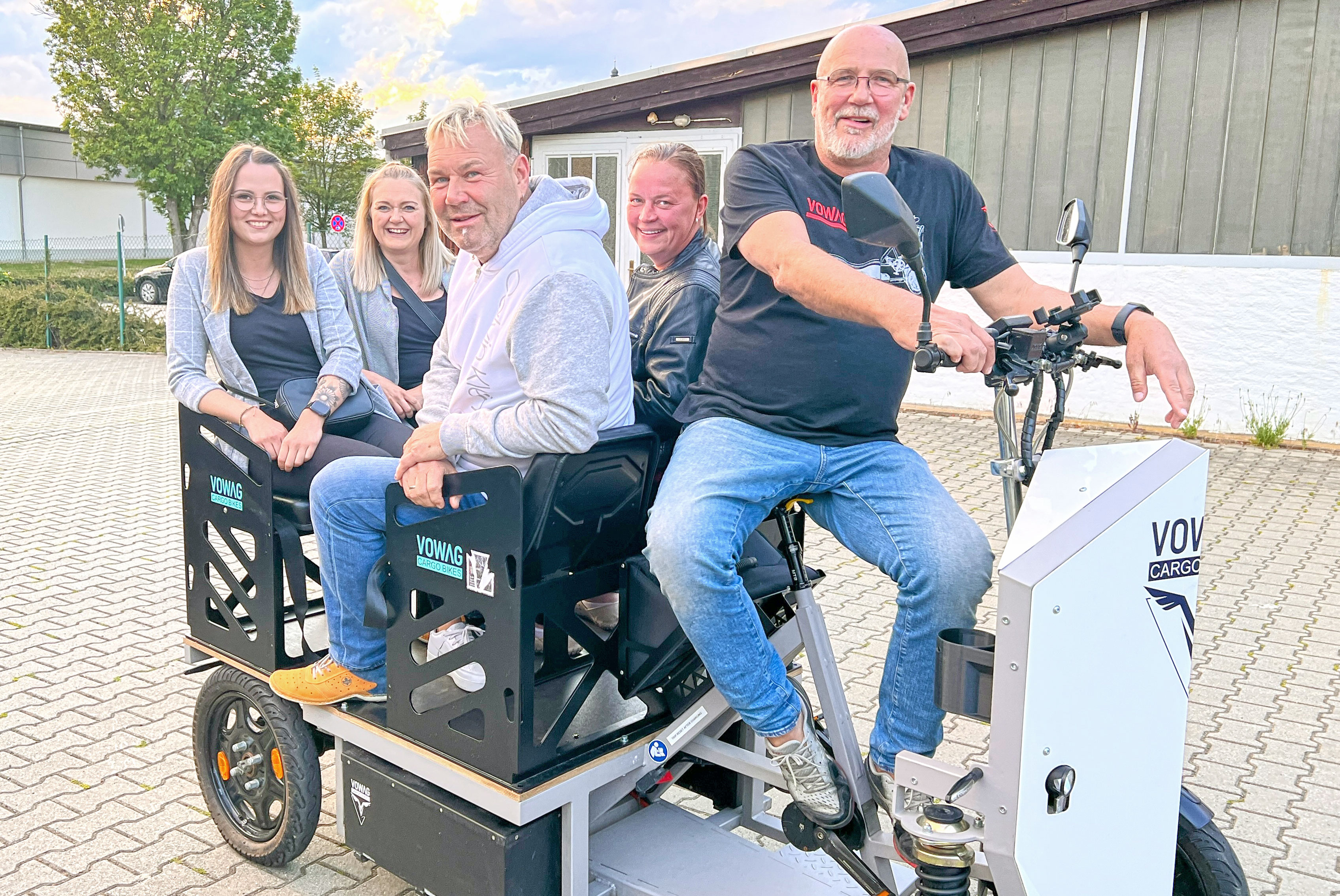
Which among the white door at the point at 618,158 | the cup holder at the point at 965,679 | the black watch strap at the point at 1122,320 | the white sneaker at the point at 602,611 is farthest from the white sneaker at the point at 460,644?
the white door at the point at 618,158

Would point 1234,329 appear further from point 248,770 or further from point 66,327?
point 66,327

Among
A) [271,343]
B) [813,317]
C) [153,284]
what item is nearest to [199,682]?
[271,343]

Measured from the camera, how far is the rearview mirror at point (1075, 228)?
216 centimetres

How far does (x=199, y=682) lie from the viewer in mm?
4586

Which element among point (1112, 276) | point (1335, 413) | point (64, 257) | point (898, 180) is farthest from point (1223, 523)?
point (64, 257)

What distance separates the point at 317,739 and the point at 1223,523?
232 inches

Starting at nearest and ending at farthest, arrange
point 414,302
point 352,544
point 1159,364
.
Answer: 1. point 1159,364
2. point 352,544
3. point 414,302

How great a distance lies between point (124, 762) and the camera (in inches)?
151

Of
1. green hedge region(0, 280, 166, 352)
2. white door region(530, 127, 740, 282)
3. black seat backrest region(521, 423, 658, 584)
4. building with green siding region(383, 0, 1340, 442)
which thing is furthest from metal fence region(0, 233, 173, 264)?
black seat backrest region(521, 423, 658, 584)

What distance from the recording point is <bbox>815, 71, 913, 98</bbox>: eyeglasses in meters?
2.57

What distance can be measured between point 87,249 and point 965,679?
3288 centimetres

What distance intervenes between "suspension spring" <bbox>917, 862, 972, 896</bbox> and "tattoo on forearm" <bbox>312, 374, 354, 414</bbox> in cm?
243

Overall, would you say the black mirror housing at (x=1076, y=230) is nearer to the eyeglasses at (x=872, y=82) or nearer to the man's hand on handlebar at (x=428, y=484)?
the eyeglasses at (x=872, y=82)

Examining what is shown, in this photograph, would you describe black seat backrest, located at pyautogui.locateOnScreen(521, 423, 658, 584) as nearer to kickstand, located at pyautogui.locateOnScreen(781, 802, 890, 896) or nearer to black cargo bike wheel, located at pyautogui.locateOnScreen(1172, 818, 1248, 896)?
kickstand, located at pyautogui.locateOnScreen(781, 802, 890, 896)
